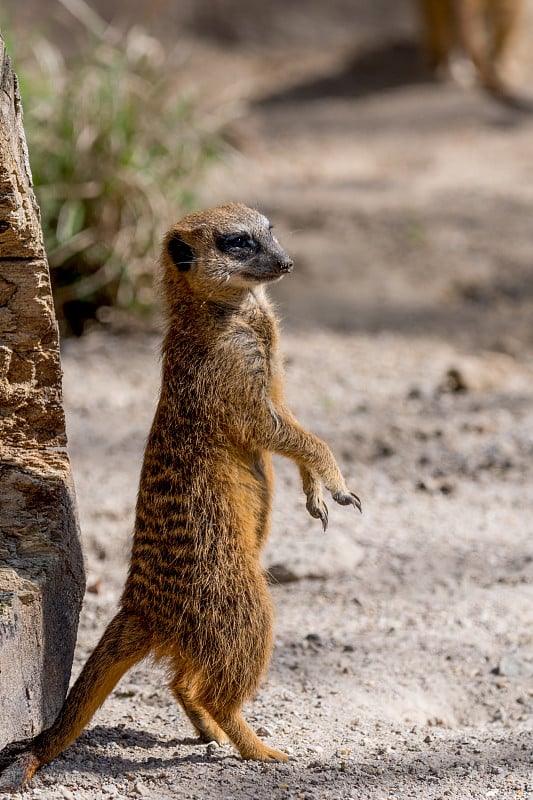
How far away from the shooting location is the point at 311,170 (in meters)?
8.54

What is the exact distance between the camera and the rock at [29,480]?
2258mm

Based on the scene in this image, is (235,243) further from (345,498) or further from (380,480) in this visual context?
(380,480)

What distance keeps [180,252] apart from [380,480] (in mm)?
1953

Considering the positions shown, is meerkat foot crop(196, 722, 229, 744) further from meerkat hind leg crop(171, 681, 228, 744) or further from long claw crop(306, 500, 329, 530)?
long claw crop(306, 500, 329, 530)

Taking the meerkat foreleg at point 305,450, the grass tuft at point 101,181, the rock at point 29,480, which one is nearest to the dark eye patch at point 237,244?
the meerkat foreleg at point 305,450

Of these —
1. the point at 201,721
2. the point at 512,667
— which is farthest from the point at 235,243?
the point at 512,667

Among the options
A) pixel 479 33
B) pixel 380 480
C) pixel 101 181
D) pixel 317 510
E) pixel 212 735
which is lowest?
pixel 212 735

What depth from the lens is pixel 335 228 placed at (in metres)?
7.27

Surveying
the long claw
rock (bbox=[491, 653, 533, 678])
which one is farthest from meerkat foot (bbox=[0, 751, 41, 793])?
rock (bbox=[491, 653, 533, 678])

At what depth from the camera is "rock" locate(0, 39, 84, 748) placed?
226 cm

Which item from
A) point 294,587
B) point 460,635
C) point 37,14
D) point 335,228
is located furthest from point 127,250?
point 37,14

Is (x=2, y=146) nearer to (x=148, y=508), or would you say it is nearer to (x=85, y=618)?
(x=148, y=508)

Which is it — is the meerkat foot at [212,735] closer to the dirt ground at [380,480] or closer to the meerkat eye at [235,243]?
the dirt ground at [380,480]

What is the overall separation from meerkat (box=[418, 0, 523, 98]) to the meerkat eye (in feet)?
25.2
